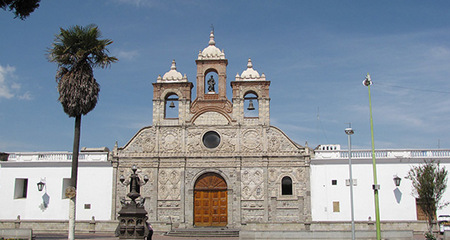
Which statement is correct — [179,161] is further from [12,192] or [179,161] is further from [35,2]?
[35,2]

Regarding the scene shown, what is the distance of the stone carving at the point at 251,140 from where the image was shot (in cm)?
3325

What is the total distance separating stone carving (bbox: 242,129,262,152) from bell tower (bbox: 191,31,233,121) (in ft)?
6.07

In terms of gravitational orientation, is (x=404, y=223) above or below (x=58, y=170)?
below

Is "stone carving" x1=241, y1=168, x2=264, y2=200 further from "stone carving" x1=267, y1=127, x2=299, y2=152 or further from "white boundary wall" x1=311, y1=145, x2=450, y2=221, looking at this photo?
"white boundary wall" x1=311, y1=145, x2=450, y2=221

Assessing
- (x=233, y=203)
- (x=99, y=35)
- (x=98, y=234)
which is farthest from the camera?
(x=233, y=203)

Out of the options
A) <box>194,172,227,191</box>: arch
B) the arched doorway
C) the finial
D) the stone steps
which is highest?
the finial

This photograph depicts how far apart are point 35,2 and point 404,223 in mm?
24120

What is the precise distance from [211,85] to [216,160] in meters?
6.01

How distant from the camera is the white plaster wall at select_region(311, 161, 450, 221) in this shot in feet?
102

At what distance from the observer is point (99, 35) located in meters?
23.5

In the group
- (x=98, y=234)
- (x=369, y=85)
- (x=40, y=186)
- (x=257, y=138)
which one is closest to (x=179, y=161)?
(x=257, y=138)

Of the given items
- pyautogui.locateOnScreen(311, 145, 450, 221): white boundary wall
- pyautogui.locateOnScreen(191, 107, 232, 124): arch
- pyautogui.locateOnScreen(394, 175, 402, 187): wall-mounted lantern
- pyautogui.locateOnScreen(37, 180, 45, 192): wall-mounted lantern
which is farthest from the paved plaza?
pyautogui.locateOnScreen(191, 107, 232, 124): arch

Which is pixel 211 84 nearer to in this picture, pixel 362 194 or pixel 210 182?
pixel 210 182

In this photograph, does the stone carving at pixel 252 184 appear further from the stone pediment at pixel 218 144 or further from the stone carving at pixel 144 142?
the stone carving at pixel 144 142
